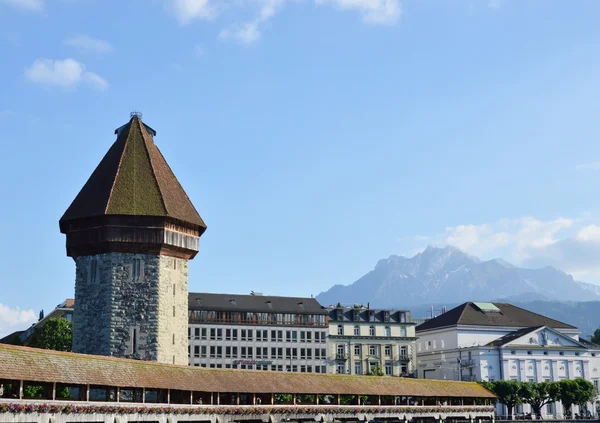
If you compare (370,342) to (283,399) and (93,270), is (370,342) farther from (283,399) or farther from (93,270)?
(93,270)

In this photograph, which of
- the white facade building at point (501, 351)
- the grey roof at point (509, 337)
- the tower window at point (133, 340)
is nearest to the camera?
the tower window at point (133, 340)

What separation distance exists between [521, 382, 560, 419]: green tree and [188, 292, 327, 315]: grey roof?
24048 mm

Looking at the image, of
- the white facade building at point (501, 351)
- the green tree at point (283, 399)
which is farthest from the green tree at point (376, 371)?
the green tree at point (283, 399)

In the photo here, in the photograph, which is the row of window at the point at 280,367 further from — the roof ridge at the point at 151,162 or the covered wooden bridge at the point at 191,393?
the roof ridge at the point at 151,162

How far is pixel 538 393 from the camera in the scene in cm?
7756

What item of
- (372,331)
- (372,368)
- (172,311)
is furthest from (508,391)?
(172,311)

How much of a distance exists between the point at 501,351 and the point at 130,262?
53867 millimetres

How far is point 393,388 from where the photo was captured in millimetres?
55469

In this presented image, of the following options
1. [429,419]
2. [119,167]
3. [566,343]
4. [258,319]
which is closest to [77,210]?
[119,167]

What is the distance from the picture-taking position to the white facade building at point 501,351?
88188 mm

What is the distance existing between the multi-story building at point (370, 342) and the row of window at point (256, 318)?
2.72 metres

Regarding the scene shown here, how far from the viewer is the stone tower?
4581cm

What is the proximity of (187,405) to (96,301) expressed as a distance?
9.00 m

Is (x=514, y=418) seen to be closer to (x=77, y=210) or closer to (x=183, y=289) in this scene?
(x=183, y=289)
